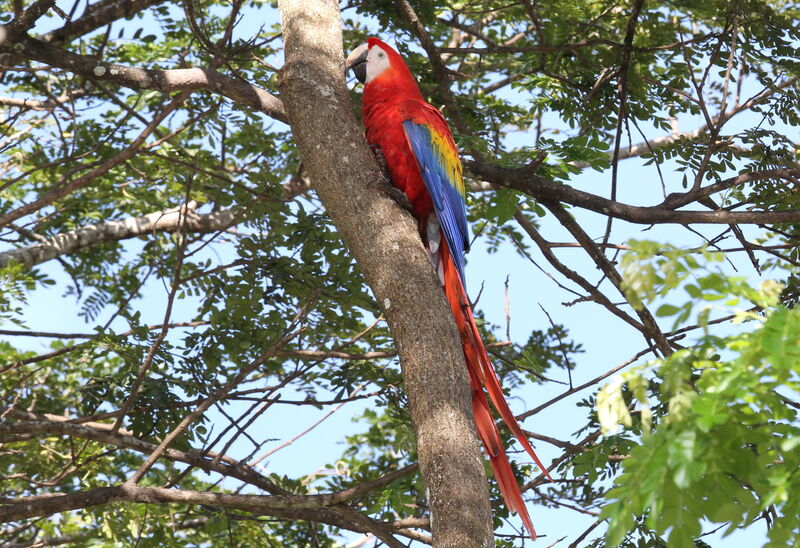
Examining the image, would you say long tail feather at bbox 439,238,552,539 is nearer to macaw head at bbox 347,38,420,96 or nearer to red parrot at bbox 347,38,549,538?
red parrot at bbox 347,38,549,538

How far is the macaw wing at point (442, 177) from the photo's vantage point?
8.18 feet

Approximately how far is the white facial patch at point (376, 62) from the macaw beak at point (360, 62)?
2cm

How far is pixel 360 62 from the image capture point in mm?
2846

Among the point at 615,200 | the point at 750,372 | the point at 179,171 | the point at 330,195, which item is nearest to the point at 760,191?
the point at 615,200

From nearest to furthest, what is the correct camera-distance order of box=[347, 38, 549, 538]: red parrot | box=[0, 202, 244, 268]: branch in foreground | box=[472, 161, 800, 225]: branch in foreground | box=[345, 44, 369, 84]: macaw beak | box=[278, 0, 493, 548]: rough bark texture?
box=[278, 0, 493, 548]: rough bark texture, box=[472, 161, 800, 225]: branch in foreground, box=[347, 38, 549, 538]: red parrot, box=[345, 44, 369, 84]: macaw beak, box=[0, 202, 244, 268]: branch in foreground

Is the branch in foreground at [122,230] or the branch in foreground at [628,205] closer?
the branch in foreground at [628,205]

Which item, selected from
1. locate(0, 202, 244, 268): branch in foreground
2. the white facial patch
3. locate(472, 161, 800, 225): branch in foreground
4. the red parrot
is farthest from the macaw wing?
locate(0, 202, 244, 268): branch in foreground

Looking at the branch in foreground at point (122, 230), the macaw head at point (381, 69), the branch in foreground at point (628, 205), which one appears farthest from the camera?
the branch in foreground at point (122, 230)

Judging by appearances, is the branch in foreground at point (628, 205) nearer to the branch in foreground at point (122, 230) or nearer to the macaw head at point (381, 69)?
the macaw head at point (381, 69)

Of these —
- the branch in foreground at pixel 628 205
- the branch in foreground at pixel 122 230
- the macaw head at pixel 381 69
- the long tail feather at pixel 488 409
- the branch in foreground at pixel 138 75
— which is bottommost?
the long tail feather at pixel 488 409

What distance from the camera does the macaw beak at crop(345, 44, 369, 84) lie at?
112 inches

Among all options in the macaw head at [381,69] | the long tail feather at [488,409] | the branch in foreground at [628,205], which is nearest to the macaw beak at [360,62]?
the macaw head at [381,69]

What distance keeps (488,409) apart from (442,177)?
825 mm

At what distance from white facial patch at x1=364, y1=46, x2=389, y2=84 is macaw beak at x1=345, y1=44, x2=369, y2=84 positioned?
1.0 inches
